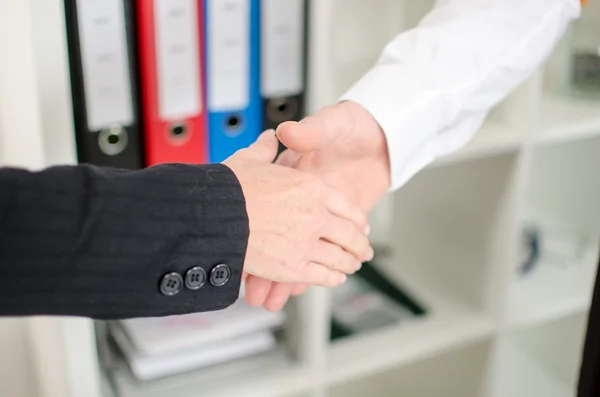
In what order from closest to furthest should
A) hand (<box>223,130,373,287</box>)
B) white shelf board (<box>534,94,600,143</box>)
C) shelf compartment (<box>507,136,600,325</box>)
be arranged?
hand (<box>223,130,373,287</box>) < white shelf board (<box>534,94,600,143</box>) < shelf compartment (<box>507,136,600,325</box>)

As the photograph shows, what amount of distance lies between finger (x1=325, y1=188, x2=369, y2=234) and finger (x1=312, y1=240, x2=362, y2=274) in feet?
0.13

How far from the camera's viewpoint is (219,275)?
2.70ft

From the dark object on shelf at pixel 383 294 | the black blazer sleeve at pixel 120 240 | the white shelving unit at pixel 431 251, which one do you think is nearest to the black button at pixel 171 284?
the black blazer sleeve at pixel 120 240

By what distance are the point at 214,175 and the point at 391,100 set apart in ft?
1.10

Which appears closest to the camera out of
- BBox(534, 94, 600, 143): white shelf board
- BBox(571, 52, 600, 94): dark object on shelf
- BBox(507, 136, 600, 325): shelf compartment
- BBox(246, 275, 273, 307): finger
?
BBox(246, 275, 273, 307): finger

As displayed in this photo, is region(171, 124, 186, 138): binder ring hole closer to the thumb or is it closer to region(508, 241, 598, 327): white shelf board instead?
the thumb

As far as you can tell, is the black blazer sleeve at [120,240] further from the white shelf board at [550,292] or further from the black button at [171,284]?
the white shelf board at [550,292]

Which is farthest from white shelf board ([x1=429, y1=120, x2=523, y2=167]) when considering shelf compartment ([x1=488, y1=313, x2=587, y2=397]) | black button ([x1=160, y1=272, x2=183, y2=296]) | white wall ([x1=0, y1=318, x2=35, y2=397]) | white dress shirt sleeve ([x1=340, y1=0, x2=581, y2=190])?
white wall ([x1=0, y1=318, x2=35, y2=397])

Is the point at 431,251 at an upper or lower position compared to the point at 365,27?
lower

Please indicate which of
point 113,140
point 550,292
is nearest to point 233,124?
point 113,140

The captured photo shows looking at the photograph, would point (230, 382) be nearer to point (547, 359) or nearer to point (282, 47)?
point (282, 47)

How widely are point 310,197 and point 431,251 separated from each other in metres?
0.80

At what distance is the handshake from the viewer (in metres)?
0.90

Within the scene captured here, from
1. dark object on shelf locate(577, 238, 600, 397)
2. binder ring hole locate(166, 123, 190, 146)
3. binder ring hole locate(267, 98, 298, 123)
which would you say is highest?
binder ring hole locate(267, 98, 298, 123)
